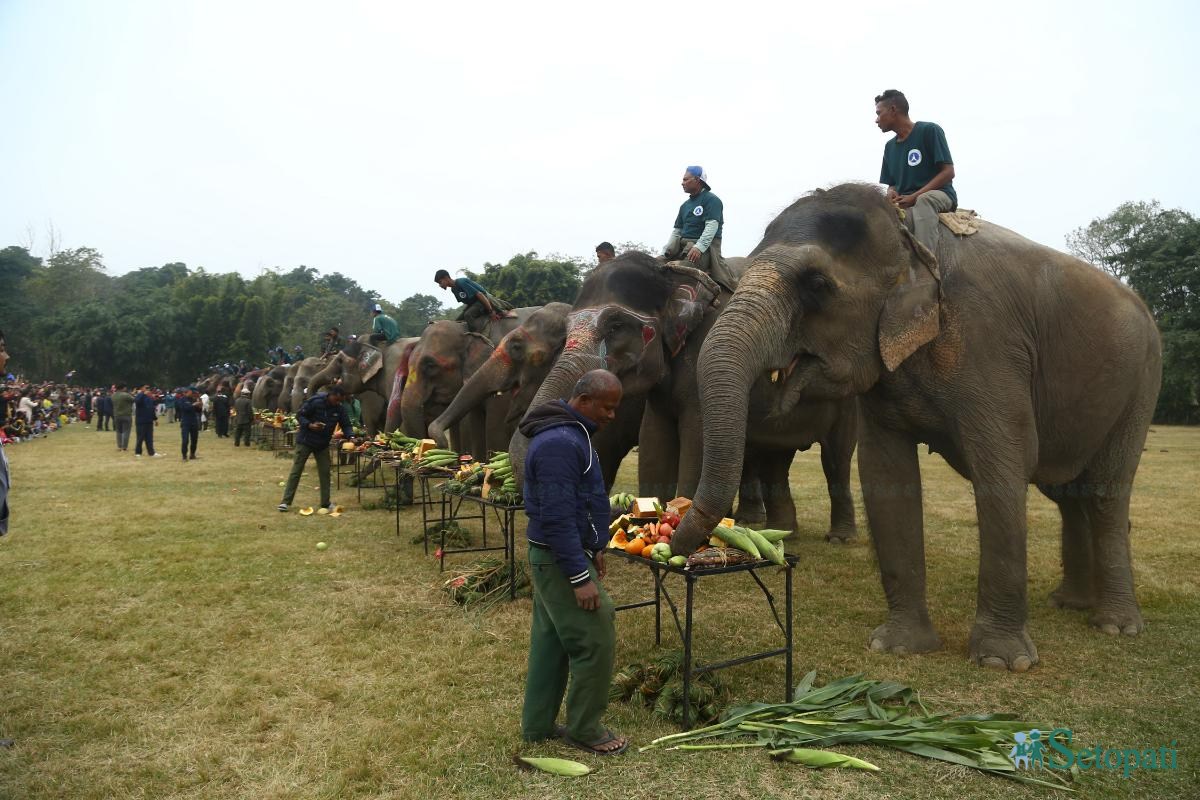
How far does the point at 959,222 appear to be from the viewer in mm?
6195

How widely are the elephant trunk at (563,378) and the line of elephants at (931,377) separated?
2 cm

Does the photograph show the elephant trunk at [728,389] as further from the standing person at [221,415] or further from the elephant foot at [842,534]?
the standing person at [221,415]

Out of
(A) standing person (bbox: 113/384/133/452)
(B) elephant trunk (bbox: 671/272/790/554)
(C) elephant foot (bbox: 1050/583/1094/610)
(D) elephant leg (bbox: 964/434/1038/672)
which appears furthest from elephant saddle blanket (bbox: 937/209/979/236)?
(A) standing person (bbox: 113/384/133/452)

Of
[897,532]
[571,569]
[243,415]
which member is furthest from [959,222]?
[243,415]

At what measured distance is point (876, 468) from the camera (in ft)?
21.0

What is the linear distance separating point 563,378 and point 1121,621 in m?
4.86

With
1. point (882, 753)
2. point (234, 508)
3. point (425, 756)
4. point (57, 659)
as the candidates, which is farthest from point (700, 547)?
point (234, 508)

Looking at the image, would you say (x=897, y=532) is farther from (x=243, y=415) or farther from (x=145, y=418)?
(x=243, y=415)

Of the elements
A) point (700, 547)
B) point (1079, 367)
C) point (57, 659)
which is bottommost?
point (57, 659)

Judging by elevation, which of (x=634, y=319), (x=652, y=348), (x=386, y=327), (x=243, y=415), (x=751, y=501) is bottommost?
(x=751, y=501)

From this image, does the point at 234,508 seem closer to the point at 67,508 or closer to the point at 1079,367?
the point at 67,508

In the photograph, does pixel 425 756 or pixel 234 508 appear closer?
pixel 425 756

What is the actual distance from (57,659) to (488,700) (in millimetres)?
3388

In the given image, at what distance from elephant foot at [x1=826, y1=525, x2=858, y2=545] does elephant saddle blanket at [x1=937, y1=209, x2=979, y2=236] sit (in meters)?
5.12
